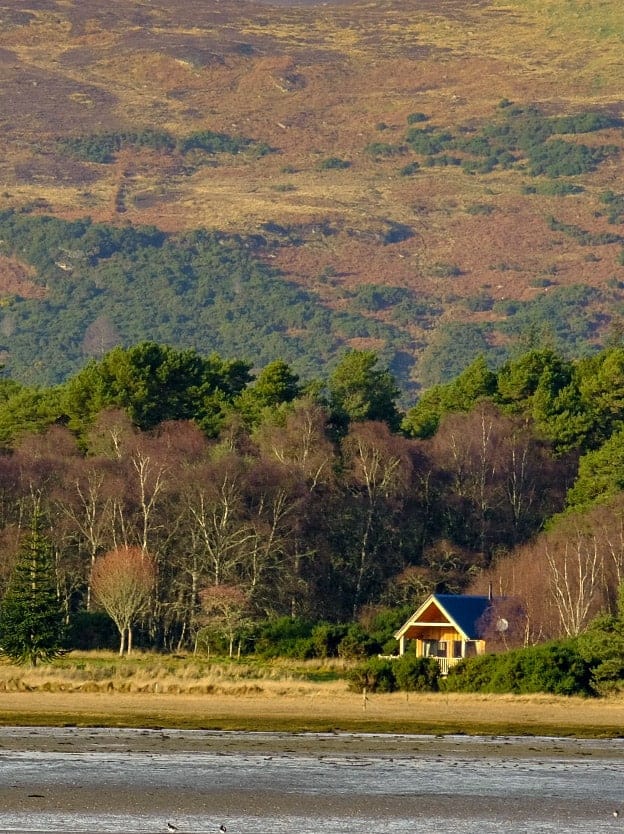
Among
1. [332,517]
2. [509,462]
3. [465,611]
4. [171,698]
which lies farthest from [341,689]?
[509,462]

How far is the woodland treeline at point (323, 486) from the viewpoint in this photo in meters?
82.5

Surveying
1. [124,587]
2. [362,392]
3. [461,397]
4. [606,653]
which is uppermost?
[461,397]

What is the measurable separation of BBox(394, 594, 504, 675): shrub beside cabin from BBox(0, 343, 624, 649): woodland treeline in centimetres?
138

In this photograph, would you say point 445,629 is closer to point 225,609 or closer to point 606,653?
point 225,609

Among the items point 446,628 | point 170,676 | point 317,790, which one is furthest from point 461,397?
point 317,790

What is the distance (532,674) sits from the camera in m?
54.5

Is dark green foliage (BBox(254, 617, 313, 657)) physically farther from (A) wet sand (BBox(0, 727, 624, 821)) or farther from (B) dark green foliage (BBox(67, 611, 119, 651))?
(A) wet sand (BBox(0, 727, 624, 821))

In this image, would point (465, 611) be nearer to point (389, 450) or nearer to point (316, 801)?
point (389, 450)

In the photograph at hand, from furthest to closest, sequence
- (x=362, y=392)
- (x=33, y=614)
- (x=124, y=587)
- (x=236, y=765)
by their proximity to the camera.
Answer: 1. (x=362, y=392)
2. (x=124, y=587)
3. (x=33, y=614)
4. (x=236, y=765)

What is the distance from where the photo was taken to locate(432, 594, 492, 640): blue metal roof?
72.4 meters

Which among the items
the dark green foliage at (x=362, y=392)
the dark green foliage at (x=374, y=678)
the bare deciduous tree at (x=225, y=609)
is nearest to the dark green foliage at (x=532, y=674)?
the dark green foliage at (x=374, y=678)

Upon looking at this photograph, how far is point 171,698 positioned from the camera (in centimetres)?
5197

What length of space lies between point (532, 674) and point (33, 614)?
64.2ft

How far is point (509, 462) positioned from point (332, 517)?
47.9 ft
